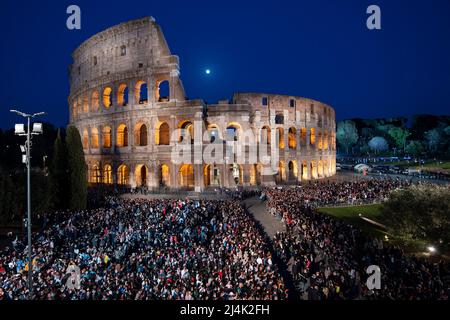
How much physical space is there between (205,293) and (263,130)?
111 ft

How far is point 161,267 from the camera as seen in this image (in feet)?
40.7

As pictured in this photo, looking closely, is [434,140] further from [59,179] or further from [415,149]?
[59,179]

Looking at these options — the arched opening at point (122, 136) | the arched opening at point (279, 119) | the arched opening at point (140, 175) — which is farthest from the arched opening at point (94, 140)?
the arched opening at point (279, 119)

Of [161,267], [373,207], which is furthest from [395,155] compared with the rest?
[161,267]

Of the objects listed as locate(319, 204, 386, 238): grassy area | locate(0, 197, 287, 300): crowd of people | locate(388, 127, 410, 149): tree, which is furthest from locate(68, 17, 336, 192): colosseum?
locate(388, 127, 410, 149): tree

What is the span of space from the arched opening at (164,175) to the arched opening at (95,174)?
27.8ft

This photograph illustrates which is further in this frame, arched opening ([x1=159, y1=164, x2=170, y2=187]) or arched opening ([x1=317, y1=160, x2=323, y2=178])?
arched opening ([x1=317, y1=160, x2=323, y2=178])

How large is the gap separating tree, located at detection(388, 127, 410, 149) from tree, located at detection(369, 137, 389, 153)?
9.50 feet

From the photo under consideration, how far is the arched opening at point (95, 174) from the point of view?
4112cm

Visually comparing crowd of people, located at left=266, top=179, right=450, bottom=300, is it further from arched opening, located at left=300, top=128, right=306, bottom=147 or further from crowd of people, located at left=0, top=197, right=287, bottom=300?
arched opening, located at left=300, top=128, right=306, bottom=147

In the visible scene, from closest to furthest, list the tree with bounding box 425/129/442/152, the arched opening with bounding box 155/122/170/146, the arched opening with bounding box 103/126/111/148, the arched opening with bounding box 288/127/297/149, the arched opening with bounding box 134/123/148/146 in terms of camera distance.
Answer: the arched opening with bounding box 134/123/148/146, the arched opening with bounding box 155/122/170/146, the arched opening with bounding box 103/126/111/148, the arched opening with bounding box 288/127/297/149, the tree with bounding box 425/129/442/152

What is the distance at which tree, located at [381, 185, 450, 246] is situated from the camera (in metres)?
15.3

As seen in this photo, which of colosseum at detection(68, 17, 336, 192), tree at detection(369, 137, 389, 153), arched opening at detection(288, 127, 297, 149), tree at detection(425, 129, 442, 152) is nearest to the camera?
colosseum at detection(68, 17, 336, 192)

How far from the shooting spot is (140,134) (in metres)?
40.7
